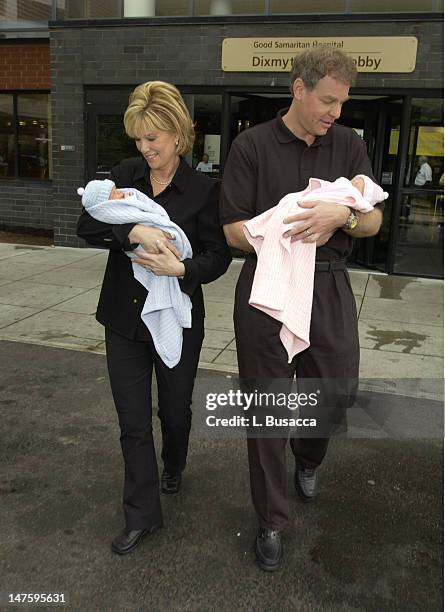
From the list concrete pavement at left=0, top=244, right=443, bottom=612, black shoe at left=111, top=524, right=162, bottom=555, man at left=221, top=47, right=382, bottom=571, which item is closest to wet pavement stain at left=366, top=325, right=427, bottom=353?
concrete pavement at left=0, top=244, right=443, bottom=612

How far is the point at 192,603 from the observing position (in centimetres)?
243

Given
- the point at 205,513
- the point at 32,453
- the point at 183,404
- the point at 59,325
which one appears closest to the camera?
the point at 183,404

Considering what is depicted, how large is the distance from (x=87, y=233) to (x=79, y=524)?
1.47 m

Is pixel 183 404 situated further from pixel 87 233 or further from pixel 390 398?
pixel 390 398

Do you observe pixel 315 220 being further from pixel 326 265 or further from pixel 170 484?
pixel 170 484

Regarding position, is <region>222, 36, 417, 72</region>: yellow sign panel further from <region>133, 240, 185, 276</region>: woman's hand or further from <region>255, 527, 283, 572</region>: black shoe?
<region>255, 527, 283, 572</region>: black shoe

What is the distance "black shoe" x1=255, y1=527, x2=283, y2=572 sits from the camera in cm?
264

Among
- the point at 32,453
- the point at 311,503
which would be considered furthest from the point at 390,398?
Answer: the point at 32,453

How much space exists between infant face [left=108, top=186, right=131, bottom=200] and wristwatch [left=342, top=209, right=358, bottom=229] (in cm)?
94

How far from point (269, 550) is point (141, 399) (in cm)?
91

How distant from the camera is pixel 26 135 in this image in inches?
499

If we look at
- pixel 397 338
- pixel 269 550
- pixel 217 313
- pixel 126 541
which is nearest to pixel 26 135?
pixel 217 313

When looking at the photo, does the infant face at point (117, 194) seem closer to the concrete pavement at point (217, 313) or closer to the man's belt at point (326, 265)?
the man's belt at point (326, 265)

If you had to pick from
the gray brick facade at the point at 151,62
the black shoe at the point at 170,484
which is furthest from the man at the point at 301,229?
the gray brick facade at the point at 151,62
